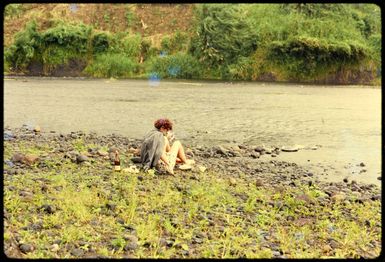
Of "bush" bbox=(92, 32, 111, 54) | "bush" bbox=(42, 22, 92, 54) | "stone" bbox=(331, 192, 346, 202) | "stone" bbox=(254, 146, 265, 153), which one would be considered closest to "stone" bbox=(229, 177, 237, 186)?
"stone" bbox=(331, 192, 346, 202)

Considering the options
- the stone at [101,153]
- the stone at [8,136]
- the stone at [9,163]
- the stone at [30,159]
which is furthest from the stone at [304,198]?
the stone at [8,136]

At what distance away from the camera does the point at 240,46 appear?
35.1 metres

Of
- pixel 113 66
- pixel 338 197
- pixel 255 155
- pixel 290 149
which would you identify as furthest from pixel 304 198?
pixel 113 66

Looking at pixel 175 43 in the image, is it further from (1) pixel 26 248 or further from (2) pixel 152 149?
(1) pixel 26 248

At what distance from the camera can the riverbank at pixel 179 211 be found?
4.46 m

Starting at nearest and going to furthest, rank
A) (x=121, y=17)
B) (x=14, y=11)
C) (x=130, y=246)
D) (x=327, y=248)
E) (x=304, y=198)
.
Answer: (x=130, y=246) → (x=327, y=248) → (x=304, y=198) → (x=121, y=17) → (x=14, y=11)

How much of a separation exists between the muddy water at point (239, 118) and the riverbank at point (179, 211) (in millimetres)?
1547

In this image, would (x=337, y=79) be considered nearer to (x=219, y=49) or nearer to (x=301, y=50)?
(x=301, y=50)

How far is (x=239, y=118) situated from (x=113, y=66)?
72.7 feet

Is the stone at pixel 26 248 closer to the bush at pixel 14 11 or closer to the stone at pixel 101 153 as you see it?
the stone at pixel 101 153

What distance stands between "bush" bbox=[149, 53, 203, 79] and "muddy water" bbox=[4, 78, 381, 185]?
11.5m

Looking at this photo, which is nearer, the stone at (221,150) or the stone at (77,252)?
the stone at (77,252)

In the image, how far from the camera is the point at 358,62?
33.2 meters

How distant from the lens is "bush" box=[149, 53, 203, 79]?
35.1 meters
